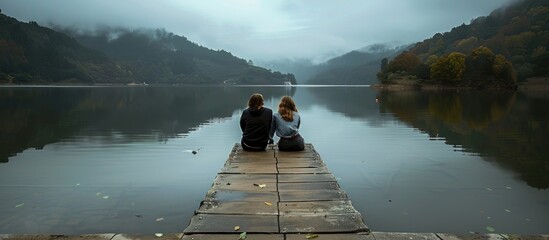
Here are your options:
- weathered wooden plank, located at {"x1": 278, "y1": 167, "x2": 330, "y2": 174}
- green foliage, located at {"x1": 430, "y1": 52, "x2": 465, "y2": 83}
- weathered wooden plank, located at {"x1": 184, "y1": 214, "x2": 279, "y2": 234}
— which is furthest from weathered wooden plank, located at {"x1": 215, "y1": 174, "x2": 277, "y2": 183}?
green foliage, located at {"x1": 430, "y1": 52, "x2": 465, "y2": 83}

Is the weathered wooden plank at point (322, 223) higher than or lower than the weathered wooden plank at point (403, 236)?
higher

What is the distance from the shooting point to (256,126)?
1320 centimetres

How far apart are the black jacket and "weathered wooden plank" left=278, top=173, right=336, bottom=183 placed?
11.4 ft

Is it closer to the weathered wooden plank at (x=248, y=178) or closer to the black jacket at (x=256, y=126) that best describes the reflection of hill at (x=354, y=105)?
the black jacket at (x=256, y=126)

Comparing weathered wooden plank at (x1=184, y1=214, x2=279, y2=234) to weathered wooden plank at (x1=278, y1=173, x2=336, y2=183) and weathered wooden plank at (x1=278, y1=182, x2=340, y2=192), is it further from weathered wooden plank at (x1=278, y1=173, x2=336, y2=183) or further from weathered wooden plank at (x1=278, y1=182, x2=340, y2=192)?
weathered wooden plank at (x1=278, y1=173, x2=336, y2=183)

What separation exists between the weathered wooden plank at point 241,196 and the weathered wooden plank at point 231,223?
97cm

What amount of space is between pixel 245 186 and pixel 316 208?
7.09 feet

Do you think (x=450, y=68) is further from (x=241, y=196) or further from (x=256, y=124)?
(x=241, y=196)

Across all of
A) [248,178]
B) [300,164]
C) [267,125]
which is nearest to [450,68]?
[267,125]

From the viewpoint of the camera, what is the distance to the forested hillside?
411ft

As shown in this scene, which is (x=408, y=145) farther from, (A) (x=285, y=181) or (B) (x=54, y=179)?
(B) (x=54, y=179)

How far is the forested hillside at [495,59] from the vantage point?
411ft

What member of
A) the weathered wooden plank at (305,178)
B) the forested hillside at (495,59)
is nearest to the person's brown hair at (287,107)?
the weathered wooden plank at (305,178)

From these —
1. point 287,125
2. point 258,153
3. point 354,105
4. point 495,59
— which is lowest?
point 354,105
